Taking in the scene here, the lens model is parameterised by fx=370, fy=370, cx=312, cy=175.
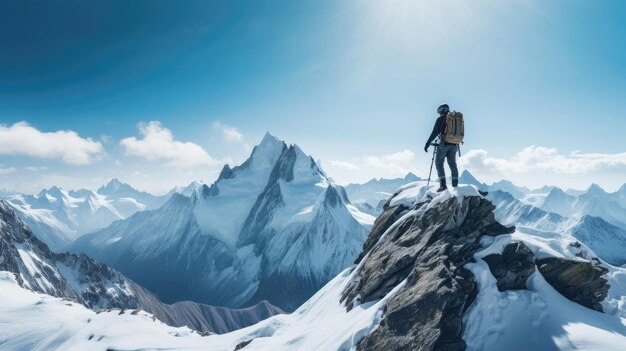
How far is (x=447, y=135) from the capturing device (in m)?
25.9

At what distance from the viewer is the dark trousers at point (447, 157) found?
2656 centimetres

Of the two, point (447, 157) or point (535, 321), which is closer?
point (535, 321)

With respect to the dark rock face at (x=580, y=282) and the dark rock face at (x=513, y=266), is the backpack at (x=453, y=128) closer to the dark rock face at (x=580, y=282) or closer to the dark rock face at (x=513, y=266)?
the dark rock face at (x=513, y=266)

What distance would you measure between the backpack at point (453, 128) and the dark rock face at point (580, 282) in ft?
33.0

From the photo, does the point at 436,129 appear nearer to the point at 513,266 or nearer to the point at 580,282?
the point at 513,266

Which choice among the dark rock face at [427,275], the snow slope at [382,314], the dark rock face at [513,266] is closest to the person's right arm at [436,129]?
the snow slope at [382,314]

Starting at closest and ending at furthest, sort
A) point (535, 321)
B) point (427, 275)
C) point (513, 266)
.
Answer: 1. point (535, 321)
2. point (513, 266)
3. point (427, 275)

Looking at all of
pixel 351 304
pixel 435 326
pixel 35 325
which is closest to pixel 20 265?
pixel 35 325

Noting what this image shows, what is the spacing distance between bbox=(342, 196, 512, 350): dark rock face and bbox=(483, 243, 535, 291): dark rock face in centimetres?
147

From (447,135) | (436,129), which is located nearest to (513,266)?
(447,135)

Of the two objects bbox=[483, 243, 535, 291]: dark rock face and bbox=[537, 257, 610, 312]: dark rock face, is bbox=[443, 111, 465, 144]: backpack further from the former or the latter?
bbox=[537, 257, 610, 312]: dark rock face

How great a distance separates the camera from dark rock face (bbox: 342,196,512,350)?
19609 millimetres

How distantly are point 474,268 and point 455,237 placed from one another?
3.14 meters

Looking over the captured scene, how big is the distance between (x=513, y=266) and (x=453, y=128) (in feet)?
32.2
